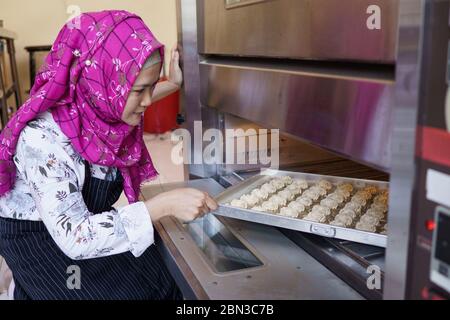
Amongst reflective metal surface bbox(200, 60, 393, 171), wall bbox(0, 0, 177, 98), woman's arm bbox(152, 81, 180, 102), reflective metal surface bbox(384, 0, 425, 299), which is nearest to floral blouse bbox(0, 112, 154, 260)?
reflective metal surface bbox(200, 60, 393, 171)

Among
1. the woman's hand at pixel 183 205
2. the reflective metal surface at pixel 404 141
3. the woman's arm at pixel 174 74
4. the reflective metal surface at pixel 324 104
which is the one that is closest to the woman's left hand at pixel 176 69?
the woman's arm at pixel 174 74

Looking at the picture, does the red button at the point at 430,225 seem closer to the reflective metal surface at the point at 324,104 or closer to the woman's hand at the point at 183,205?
the reflective metal surface at the point at 324,104

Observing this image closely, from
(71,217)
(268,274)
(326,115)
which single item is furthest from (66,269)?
(326,115)

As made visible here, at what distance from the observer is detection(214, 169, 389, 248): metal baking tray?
0.79 metres

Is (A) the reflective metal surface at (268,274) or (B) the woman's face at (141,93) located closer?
(A) the reflective metal surface at (268,274)

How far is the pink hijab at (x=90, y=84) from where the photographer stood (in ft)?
3.34

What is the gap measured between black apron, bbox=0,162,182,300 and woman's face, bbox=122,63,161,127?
0.21m

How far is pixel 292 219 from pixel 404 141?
14.8 inches

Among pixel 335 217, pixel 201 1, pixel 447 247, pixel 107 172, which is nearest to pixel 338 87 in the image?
pixel 447 247

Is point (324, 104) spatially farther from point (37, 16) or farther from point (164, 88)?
point (37, 16)

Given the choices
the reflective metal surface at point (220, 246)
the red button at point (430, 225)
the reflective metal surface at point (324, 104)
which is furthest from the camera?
the reflective metal surface at point (220, 246)

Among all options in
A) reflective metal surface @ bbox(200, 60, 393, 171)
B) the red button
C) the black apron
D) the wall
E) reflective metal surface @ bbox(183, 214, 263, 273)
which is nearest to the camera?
the red button

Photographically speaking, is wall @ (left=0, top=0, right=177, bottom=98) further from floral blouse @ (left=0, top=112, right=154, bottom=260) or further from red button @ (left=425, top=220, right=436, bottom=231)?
red button @ (left=425, top=220, right=436, bottom=231)

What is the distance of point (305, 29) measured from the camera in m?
0.75
